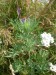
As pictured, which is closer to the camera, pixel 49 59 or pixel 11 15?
pixel 49 59

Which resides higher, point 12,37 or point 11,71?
point 12,37

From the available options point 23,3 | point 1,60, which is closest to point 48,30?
point 23,3

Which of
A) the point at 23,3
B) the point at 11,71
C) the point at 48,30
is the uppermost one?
the point at 23,3

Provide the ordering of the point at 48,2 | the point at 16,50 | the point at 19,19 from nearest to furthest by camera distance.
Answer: the point at 16,50
the point at 19,19
the point at 48,2

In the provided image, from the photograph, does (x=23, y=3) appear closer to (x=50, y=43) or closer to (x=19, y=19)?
(x=19, y=19)

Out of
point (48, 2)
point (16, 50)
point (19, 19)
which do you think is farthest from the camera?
point (48, 2)

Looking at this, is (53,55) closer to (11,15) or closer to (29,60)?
(29,60)

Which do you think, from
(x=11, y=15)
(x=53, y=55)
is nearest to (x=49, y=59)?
(x=53, y=55)
